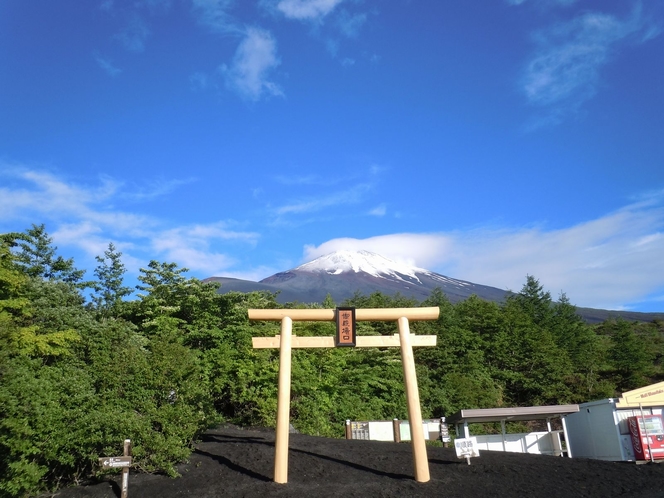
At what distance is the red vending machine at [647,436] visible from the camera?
44.4 ft

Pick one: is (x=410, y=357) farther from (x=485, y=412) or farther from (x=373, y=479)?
(x=485, y=412)

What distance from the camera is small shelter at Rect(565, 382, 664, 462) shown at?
14383 mm

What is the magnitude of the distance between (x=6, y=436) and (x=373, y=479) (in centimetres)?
762

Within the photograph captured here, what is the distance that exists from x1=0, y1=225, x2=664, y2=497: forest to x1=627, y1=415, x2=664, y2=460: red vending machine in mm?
11702

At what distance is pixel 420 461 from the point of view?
1045cm

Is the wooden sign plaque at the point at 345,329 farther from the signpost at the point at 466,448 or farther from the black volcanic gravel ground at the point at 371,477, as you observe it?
the signpost at the point at 466,448

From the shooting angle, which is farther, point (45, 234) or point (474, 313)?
point (474, 313)

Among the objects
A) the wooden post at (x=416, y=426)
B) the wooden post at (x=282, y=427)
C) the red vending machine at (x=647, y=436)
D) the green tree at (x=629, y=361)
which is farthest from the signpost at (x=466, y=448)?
the green tree at (x=629, y=361)

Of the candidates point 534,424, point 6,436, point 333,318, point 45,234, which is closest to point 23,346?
point 6,436

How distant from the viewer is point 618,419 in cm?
1463

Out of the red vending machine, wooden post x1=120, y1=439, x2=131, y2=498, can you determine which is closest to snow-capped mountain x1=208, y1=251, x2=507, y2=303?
the red vending machine

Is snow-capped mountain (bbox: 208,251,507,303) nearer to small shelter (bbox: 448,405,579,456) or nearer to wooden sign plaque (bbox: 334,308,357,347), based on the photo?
small shelter (bbox: 448,405,579,456)

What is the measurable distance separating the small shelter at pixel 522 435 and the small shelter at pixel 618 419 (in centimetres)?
75

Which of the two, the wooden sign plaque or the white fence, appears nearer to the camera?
the wooden sign plaque
